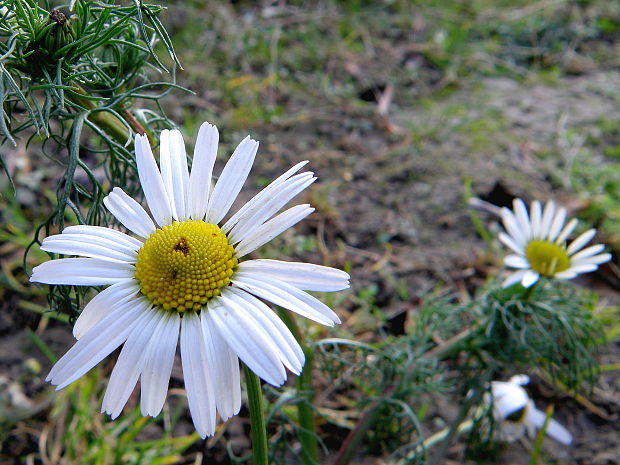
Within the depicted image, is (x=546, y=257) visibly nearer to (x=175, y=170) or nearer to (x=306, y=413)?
(x=306, y=413)

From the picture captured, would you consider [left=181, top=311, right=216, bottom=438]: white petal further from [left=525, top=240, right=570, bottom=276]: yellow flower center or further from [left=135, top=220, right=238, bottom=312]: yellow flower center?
[left=525, top=240, right=570, bottom=276]: yellow flower center

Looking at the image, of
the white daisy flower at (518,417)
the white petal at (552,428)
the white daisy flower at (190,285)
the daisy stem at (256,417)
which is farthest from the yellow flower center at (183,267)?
the white petal at (552,428)

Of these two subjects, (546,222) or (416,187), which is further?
(416,187)

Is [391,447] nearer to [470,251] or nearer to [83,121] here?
[470,251]

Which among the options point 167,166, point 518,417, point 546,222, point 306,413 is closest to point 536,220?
point 546,222

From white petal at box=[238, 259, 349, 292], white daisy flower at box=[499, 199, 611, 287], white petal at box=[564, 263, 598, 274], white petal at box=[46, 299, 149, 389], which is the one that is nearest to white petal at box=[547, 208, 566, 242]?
white daisy flower at box=[499, 199, 611, 287]
